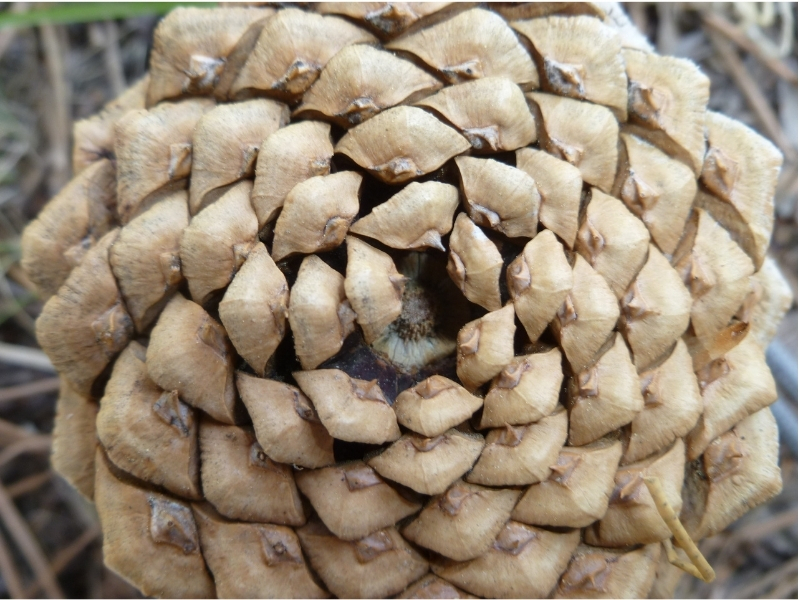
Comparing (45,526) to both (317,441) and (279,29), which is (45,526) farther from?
(279,29)

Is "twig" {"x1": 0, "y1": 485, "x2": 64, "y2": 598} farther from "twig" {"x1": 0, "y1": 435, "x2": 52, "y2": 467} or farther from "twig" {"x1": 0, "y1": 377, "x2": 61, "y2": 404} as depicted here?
"twig" {"x1": 0, "y1": 377, "x2": 61, "y2": 404}

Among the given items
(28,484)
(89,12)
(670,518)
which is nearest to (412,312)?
(670,518)

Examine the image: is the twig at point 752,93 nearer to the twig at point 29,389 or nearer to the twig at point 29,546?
the twig at point 29,389

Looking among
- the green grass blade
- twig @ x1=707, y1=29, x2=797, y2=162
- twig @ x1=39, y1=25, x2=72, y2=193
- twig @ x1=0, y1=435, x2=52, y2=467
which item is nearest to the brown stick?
twig @ x1=707, y1=29, x2=797, y2=162

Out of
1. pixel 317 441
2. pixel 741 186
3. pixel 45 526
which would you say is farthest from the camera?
pixel 45 526

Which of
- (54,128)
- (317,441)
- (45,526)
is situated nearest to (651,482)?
(317,441)
